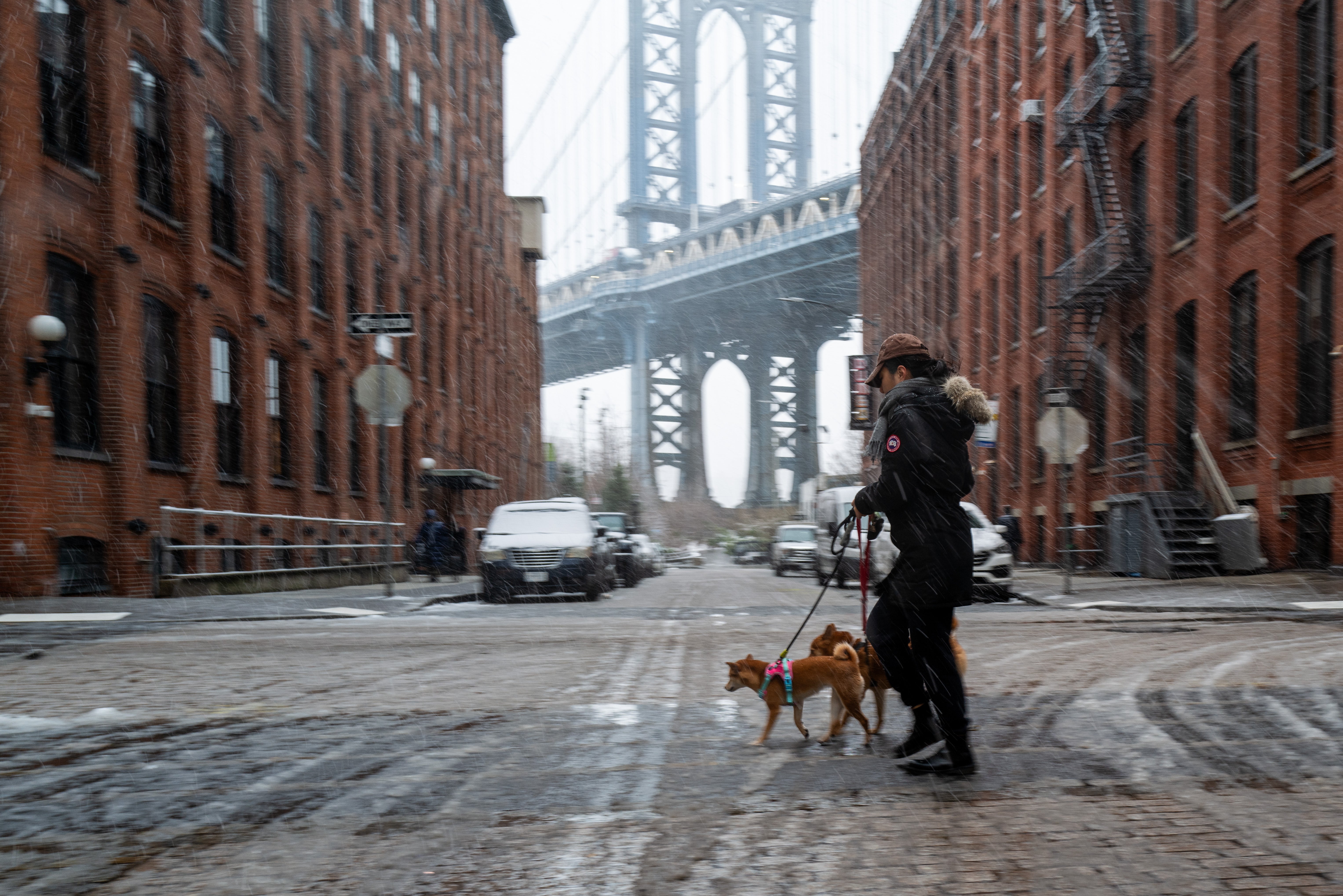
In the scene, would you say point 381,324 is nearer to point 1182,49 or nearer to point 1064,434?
point 1064,434

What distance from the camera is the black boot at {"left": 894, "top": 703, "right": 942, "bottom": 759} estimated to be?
4.57m

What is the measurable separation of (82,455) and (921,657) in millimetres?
13564

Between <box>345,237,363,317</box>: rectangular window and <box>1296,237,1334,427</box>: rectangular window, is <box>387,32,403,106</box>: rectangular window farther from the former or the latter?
<box>1296,237,1334,427</box>: rectangular window

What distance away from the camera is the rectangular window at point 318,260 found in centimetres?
2603

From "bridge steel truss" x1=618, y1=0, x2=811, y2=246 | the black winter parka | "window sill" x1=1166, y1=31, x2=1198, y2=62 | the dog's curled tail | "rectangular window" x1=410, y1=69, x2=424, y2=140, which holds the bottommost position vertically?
the dog's curled tail

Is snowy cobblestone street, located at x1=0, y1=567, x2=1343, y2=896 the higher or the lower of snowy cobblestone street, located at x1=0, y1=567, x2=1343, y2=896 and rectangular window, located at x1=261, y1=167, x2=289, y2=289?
the lower

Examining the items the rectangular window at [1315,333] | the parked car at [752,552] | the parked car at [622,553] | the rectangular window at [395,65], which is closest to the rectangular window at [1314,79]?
the rectangular window at [1315,333]

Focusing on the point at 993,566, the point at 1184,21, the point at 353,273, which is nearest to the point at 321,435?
the point at 353,273

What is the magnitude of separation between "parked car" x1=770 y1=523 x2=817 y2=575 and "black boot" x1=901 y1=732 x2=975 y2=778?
2947 cm

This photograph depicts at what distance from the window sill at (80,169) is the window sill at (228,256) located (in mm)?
3760

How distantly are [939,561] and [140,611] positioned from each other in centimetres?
1079

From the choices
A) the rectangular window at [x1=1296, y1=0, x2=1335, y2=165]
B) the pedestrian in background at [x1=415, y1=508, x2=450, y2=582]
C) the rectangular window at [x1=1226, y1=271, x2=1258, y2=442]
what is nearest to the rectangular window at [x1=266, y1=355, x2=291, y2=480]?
the pedestrian in background at [x1=415, y1=508, x2=450, y2=582]

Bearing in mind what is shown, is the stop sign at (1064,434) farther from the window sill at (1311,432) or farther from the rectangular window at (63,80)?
the rectangular window at (63,80)

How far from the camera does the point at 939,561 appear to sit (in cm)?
434
